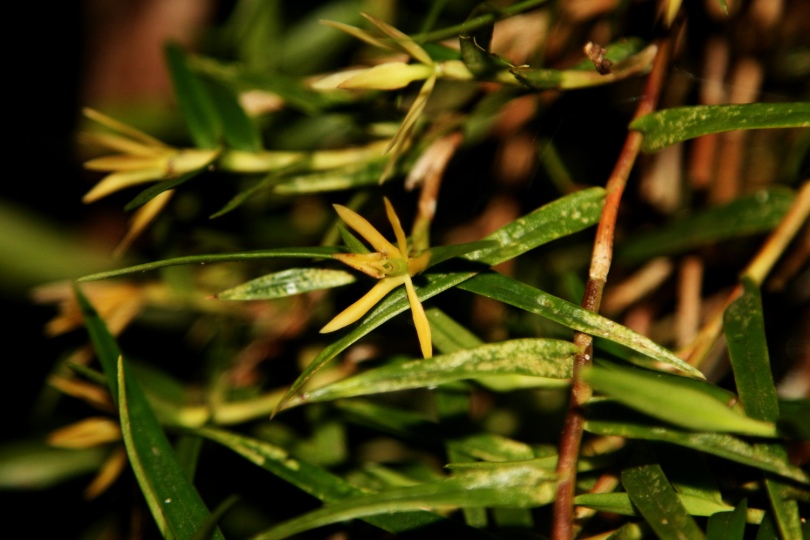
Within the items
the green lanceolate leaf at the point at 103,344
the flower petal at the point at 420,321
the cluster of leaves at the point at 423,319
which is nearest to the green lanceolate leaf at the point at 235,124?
the cluster of leaves at the point at 423,319

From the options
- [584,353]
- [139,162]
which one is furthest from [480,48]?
[139,162]

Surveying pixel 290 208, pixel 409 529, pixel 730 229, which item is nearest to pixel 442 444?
pixel 409 529

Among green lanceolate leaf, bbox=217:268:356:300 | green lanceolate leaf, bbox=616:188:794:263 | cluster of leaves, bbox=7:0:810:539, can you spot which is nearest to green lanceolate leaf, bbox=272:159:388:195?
cluster of leaves, bbox=7:0:810:539

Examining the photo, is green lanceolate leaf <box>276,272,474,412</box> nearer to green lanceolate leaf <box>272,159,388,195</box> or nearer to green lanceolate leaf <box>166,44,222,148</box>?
green lanceolate leaf <box>272,159,388,195</box>

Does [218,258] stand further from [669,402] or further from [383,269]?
[669,402]

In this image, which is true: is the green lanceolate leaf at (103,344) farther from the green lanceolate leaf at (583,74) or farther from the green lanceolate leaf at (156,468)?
the green lanceolate leaf at (583,74)
